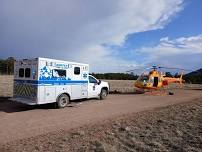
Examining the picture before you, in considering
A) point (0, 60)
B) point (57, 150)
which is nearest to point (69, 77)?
point (57, 150)

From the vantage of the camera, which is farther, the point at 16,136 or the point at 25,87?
the point at 25,87

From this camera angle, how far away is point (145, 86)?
26.4 m

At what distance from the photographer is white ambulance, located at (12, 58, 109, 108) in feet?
49.6

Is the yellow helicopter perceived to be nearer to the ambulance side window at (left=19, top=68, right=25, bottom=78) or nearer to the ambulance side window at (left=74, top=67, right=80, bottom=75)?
the ambulance side window at (left=74, top=67, right=80, bottom=75)

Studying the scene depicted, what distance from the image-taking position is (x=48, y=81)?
15.5m

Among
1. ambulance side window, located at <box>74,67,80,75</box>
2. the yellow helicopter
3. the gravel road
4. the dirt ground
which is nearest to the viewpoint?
the dirt ground

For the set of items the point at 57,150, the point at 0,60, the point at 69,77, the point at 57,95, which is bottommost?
the point at 57,150

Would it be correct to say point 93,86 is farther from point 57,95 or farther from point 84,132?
point 84,132

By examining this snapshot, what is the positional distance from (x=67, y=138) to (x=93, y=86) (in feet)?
34.3

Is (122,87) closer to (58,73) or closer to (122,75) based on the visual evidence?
(58,73)

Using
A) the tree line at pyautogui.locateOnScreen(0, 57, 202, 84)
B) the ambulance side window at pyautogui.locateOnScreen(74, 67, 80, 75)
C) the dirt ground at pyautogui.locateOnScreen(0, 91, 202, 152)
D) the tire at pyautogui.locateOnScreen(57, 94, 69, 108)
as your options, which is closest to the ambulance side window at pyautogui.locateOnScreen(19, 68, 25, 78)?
the tire at pyautogui.locateOnScreen(57, 94, 69, 108)

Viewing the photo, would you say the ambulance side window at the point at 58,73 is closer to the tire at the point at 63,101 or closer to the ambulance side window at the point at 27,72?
the tire at the point at 63,101

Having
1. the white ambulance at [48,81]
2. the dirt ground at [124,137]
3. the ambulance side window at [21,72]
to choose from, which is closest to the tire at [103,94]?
the white ambulance at [48,81]

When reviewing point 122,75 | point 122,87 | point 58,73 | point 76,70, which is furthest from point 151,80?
point 122,75
